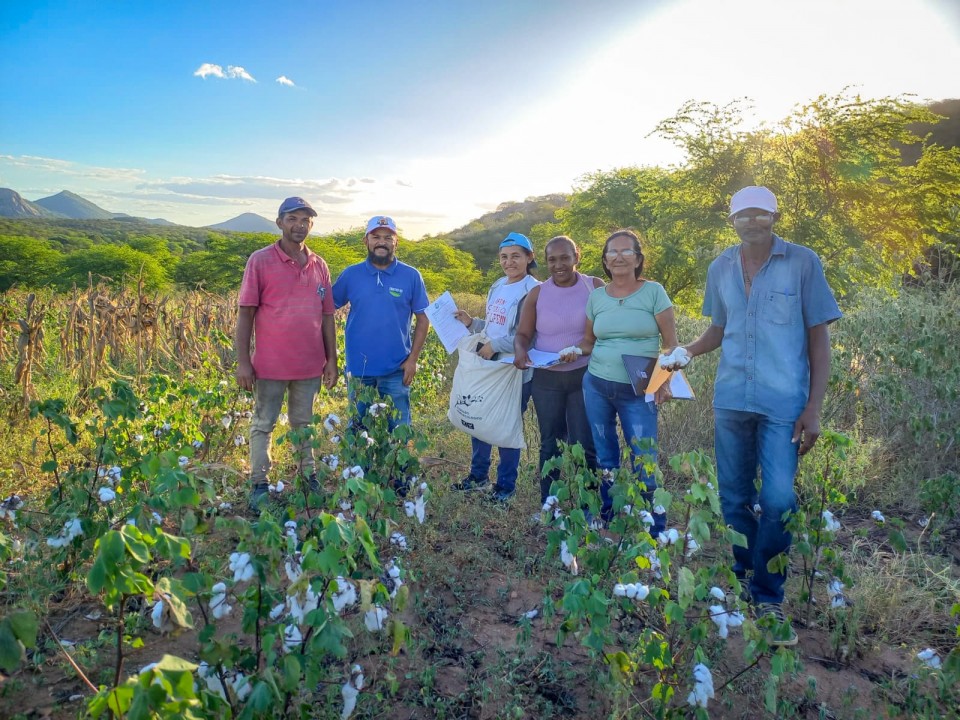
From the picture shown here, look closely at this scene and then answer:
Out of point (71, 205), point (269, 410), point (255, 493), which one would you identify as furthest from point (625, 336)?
point (71, 205)

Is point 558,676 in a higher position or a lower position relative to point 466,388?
lower

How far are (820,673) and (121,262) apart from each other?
89.6ft

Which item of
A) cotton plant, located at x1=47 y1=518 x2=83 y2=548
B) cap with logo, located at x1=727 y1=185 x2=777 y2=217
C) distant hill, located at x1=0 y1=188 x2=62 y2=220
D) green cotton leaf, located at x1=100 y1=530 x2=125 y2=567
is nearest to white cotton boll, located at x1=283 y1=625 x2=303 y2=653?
green cotton leaf, located at x1=100 y1=530 x2=125 y2=567

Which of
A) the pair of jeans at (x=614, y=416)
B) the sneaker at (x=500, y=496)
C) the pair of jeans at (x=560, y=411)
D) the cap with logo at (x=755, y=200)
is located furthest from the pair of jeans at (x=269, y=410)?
the cap with logo at (x=755, y=200)

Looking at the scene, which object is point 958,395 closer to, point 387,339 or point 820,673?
→ point 820,673

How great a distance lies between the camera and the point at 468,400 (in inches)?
148

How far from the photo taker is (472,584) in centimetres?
290

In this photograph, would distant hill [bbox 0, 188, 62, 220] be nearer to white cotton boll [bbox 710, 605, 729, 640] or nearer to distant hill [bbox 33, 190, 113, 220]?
distant hill [bbox 33, 190, 113, 220]

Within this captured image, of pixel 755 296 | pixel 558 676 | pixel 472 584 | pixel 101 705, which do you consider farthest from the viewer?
pixel 472 584

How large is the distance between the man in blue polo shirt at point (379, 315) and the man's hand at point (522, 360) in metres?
0.69

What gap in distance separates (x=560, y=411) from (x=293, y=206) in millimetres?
1983

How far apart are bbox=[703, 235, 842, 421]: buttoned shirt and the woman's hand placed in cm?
151

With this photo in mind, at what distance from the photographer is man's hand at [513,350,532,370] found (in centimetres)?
346

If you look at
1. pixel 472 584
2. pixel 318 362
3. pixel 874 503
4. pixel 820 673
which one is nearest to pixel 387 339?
pixel 318 362
